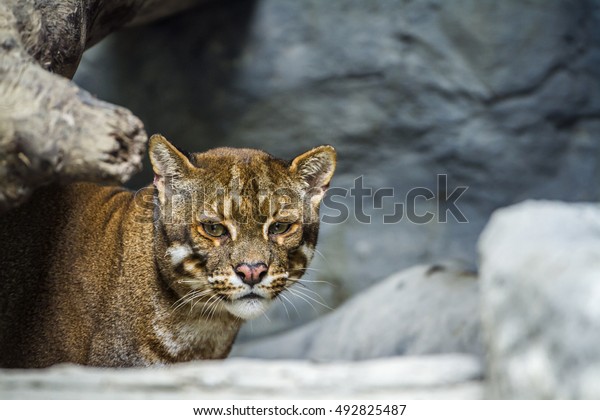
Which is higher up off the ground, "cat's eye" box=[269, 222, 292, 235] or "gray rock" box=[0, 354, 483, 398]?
"gray rock" box=[0, 354, 483, 398]

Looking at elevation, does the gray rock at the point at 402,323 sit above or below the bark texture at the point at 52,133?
below

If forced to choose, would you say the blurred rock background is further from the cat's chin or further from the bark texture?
the bark texture

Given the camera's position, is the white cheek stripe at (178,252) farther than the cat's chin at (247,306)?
Yes

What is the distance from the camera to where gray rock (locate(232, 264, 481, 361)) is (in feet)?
19.4

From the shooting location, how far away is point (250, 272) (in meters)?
4.47

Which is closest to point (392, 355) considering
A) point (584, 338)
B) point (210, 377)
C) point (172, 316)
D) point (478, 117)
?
point (172, 316)

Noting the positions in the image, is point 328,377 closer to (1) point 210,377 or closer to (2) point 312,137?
(1) point 210,377

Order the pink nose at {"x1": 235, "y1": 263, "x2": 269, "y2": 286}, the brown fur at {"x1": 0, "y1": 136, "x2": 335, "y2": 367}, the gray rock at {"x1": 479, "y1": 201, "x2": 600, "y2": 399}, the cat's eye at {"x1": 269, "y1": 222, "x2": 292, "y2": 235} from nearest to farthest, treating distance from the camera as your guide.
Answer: the gray rock at {"x1": 479, "y1": 201, "x2": 600, "y2": 399}, the pink nose at {"x1": 235, "y1": 263, "x2": 269, "y2": 286}, the brown fur at {"x1": 0, "y1": 136, "x2": 335, "y2": 367}, the cat's eye at {"x1": 269, "y1": 222, "x2": 292, "y2": 235}

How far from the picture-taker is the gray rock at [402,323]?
5.91 meters

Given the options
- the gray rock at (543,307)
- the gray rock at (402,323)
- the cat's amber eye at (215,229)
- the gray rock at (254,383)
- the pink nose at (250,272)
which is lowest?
the gray rock at (402,323)

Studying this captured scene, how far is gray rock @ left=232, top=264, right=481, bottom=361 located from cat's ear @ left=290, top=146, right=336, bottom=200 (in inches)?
63.0

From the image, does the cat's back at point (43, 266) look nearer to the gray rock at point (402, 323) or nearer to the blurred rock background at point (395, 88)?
the gray rock at point (402, 323)

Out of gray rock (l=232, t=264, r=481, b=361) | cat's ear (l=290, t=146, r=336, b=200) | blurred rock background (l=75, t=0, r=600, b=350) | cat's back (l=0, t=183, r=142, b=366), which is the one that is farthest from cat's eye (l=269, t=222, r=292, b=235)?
blurred rock background (l=75, t=0, r=600, b=350)

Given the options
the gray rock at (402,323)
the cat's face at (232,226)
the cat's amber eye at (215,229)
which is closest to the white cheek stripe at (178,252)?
the cat's face at (232,226)
